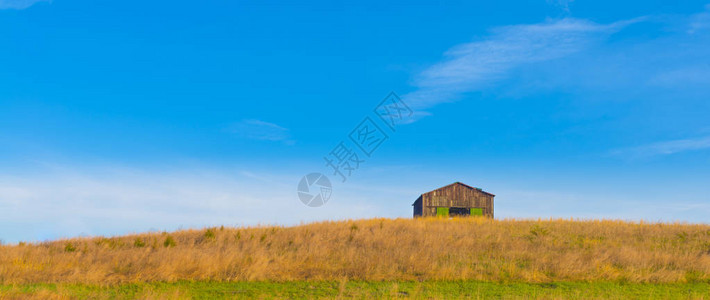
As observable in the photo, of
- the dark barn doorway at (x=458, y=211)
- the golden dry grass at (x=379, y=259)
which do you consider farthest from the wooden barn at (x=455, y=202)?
the golden dry grass at (x=379, y=259)

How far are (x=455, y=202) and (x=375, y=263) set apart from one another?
92.2 ft

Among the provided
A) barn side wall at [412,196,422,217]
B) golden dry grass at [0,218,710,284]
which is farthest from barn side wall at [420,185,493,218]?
golden dry grass at [0,218,710,284]

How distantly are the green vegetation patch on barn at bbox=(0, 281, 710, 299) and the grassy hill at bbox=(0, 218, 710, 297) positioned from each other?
0.62 feet

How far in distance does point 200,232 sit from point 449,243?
12808 millimetres

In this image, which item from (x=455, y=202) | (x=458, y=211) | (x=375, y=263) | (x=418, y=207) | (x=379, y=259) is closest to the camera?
(x=375, y=263)

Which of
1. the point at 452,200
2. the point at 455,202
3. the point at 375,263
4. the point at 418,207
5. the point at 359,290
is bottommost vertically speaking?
the point at 359,290

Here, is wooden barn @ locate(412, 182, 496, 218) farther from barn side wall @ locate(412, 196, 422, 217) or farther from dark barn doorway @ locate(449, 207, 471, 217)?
barn side wall @ locate(412, 196, 422, 217)

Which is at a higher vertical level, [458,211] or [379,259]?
[458,211]

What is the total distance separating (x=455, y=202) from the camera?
4081 centimetres

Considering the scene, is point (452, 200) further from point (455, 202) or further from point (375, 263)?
point (375, 263)

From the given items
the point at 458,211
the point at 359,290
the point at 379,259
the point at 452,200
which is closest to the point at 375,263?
the point at 379,259

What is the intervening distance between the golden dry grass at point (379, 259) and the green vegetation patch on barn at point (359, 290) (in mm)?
512

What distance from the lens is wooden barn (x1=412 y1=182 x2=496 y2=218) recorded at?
40.8 m

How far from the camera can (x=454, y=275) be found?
42.2 feet
